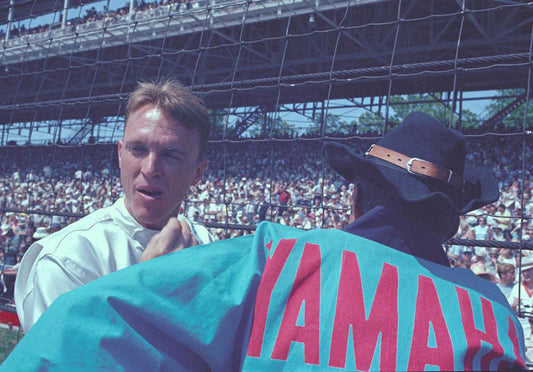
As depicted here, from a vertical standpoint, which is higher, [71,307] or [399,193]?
[399,193]

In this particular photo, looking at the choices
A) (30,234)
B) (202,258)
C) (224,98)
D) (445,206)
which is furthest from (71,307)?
(224,98)

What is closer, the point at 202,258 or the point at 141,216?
the point at 202,258

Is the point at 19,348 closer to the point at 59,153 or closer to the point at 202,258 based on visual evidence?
the point at 202,258

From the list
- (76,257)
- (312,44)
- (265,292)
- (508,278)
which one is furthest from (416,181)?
(312,44)

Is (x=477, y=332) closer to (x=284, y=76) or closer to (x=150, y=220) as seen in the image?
(x=150, y=220)

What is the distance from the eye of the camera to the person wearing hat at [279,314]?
0.94 meters

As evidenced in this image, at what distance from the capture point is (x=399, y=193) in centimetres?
115

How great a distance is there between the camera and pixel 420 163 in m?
1.21

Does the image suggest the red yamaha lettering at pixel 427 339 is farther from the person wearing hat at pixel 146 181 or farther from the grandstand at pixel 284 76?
the grandstand at pixel 284 76

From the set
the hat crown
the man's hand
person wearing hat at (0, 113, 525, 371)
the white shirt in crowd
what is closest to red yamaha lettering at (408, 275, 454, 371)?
person wearing hat at (0, 113, 525, 371)

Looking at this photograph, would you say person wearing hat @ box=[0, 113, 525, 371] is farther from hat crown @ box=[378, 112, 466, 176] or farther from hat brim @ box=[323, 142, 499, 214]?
hat crown @ box=[378, 112, 466, 176]

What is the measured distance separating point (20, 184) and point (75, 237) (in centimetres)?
1745

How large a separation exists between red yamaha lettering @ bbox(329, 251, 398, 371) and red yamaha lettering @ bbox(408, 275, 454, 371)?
0.04 meters

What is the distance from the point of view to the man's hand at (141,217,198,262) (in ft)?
4.33
